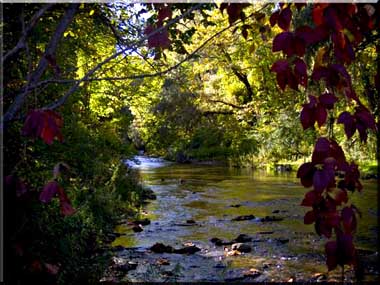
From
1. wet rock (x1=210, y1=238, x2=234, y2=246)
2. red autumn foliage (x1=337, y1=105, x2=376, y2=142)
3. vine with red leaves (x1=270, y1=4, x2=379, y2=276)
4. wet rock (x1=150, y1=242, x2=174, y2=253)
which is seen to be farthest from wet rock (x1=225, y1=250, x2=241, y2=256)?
red autumn foliage (x1=337, y1=105, x2=376, y2=142)

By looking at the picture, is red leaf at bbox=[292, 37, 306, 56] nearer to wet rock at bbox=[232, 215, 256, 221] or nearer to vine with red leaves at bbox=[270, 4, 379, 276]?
vine with red leaves at bbox=[270, 4, 379, 276]

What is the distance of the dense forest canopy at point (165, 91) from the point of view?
46.9 inches

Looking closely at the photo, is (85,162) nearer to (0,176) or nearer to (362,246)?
(362,246)

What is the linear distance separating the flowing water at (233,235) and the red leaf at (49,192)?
12.9ft

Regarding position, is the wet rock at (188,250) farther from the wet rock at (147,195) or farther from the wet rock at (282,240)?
the wet rock at (147,195)

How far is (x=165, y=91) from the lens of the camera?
90.2ft

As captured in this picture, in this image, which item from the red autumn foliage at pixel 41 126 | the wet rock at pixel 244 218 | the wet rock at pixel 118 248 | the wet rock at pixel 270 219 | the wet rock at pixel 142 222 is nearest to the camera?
the red autumn foliage at pixel 41 126

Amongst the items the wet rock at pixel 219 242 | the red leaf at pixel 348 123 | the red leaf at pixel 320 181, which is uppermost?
the red leaf at pixel 348 123

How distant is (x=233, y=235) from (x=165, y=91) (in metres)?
19.0

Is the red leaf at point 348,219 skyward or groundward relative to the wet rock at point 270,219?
skyward

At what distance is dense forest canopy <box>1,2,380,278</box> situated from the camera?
1.19m

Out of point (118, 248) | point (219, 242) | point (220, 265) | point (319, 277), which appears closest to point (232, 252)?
point (219, 242)

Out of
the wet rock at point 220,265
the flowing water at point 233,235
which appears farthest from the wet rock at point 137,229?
the wet rock at point 220,265

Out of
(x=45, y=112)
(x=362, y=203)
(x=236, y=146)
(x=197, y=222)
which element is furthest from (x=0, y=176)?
(x=236, y=146)
